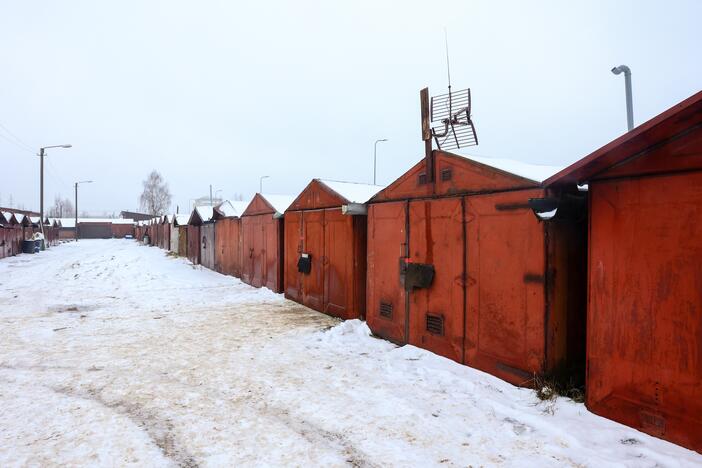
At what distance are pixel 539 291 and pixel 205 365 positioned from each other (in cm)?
478

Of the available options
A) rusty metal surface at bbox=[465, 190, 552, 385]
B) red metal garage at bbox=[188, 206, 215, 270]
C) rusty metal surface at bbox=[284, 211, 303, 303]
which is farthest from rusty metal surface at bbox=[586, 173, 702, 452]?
red metal garage at bbox=[188, 206, 215, 270]

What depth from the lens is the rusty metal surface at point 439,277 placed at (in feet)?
20.0

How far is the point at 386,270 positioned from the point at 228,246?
11.9 m

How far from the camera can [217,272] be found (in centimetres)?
1956

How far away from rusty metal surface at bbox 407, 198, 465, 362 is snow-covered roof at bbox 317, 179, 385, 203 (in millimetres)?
2474

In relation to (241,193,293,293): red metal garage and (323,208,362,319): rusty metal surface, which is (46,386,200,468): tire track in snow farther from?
(241,193,293,293): red metal garage

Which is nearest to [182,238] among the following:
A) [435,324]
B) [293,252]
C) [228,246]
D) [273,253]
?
[228,246]

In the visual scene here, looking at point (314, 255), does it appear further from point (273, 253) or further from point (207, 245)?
point (207, 245)

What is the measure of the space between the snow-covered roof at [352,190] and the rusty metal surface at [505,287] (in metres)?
3.77

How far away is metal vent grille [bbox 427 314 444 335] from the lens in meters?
6.37

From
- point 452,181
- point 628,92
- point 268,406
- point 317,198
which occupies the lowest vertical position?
point 268,406

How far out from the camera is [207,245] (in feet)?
71.2

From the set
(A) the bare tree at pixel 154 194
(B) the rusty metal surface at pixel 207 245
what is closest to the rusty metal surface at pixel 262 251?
(B) the rusty metal surface at pixel 207 245

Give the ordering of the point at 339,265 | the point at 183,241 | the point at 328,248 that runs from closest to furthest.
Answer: the point at 339,265, the point at 328,248, the point at 183,241
